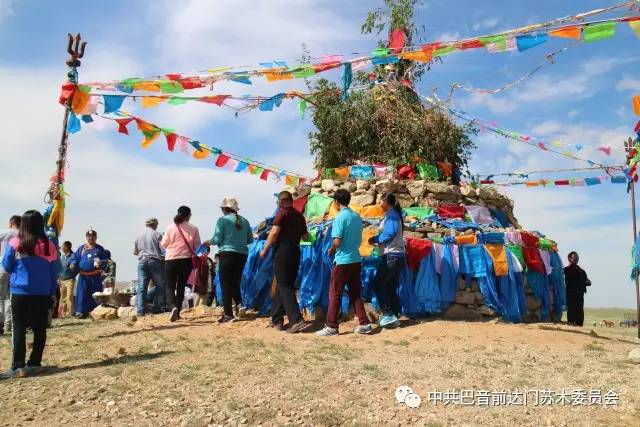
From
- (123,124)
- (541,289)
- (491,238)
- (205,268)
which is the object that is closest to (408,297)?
(491,238)

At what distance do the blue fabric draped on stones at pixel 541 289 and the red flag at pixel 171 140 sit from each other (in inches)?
266

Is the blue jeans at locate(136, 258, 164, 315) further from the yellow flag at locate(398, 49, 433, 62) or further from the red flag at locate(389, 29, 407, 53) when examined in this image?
the red flag at locate(389, 29, 407, 53)

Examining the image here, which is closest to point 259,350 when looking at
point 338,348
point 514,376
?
point 338,348

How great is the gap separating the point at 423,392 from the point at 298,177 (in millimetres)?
8134

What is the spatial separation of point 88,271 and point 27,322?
5076 mm

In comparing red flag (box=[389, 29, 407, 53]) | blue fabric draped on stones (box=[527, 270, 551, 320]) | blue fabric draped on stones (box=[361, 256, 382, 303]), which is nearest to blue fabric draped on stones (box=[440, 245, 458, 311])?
blue fabric draped on stones (box=[361, 256, 382, 303])

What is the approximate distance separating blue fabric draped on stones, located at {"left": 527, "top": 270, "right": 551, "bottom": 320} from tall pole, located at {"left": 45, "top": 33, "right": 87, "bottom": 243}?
277 inches

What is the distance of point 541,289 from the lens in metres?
8.22

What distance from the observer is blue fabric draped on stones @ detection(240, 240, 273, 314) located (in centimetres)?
823

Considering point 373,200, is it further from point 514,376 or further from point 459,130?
point 514,376

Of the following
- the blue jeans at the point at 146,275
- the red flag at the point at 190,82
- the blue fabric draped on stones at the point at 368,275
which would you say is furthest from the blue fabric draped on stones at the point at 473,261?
the blue jeans at the point at 146,275

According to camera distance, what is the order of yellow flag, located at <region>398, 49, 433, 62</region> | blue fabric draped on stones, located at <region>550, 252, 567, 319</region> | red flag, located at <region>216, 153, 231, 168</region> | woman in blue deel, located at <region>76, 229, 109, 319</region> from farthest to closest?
1. red flag, located at <region>216, 153, 231, 168</region>
2. woman in blue deel, located at <region>76, 229, 109, 319</region>
3. blue fabric draped on stones, located at <region>550, 252, 567, 319</region>
4. yellow flag, located at <region>398, 49, 433, 62</region>

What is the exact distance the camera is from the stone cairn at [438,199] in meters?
7.64

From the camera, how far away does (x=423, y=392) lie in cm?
436
